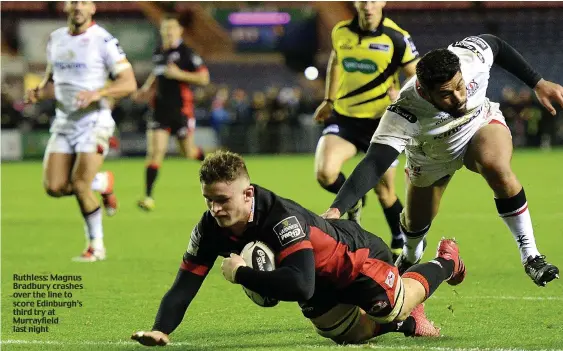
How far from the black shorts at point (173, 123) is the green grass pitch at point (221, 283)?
110 centimetres

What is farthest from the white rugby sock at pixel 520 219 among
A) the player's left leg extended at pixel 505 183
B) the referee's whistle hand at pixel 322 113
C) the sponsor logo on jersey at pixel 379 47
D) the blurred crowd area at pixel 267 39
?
the blurred crowd area at pixel 267 39

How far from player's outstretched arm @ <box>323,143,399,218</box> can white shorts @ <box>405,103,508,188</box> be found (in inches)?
22.4

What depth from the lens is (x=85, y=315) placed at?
6.93m

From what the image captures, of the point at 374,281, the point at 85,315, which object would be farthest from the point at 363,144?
the point at 374,281

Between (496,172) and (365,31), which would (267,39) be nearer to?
(365,31)

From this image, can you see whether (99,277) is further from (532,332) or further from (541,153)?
(541,153)

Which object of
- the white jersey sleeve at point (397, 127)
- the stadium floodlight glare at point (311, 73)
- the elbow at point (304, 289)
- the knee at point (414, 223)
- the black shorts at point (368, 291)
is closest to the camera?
the elbow at point (304, 289)

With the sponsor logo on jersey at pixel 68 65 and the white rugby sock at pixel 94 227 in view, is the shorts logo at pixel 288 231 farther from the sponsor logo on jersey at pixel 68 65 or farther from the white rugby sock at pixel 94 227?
→ the sponsor logo on jersey at pixel 68 65

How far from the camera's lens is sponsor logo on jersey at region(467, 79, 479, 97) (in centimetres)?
637

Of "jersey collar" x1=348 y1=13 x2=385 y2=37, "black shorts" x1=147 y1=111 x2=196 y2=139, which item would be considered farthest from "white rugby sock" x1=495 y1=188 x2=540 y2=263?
"black shorts" x1=147 y1=111 x2=196 y2=139

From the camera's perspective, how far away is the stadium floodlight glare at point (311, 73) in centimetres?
3391

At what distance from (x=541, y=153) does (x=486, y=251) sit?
16.8 metres

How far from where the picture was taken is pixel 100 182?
10844 mm

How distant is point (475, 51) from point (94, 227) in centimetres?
447
